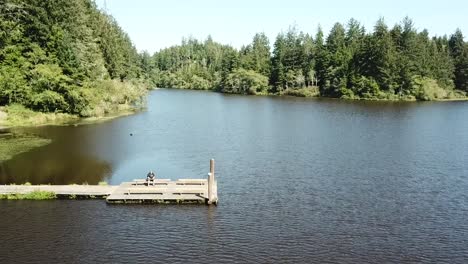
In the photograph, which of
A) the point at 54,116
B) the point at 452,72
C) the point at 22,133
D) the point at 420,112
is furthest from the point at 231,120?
the point at 452,72

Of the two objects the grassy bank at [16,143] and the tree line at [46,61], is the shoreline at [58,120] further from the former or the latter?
the grassy bank at [16,143]

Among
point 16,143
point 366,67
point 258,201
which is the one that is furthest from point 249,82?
point 258,201

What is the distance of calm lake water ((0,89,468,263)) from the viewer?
2788cm

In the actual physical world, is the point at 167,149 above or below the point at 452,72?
below

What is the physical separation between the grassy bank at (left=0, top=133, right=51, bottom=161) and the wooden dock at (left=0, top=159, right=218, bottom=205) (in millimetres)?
16009

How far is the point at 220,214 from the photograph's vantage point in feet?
111

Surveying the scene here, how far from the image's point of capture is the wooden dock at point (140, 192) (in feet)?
119

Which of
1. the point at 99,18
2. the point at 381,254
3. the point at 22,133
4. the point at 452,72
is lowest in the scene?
the point at 381,254

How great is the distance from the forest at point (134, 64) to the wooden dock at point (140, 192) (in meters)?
47.7

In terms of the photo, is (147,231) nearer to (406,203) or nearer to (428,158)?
(406,203)

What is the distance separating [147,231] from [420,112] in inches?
3797

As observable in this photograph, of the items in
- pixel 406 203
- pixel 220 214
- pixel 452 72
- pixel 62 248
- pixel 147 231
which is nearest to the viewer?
pixel 62 248

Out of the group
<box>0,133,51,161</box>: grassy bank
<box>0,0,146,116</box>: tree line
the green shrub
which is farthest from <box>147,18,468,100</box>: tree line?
<box>0,133,51,161</box>: grassy bank

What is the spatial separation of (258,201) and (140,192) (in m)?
9.96
